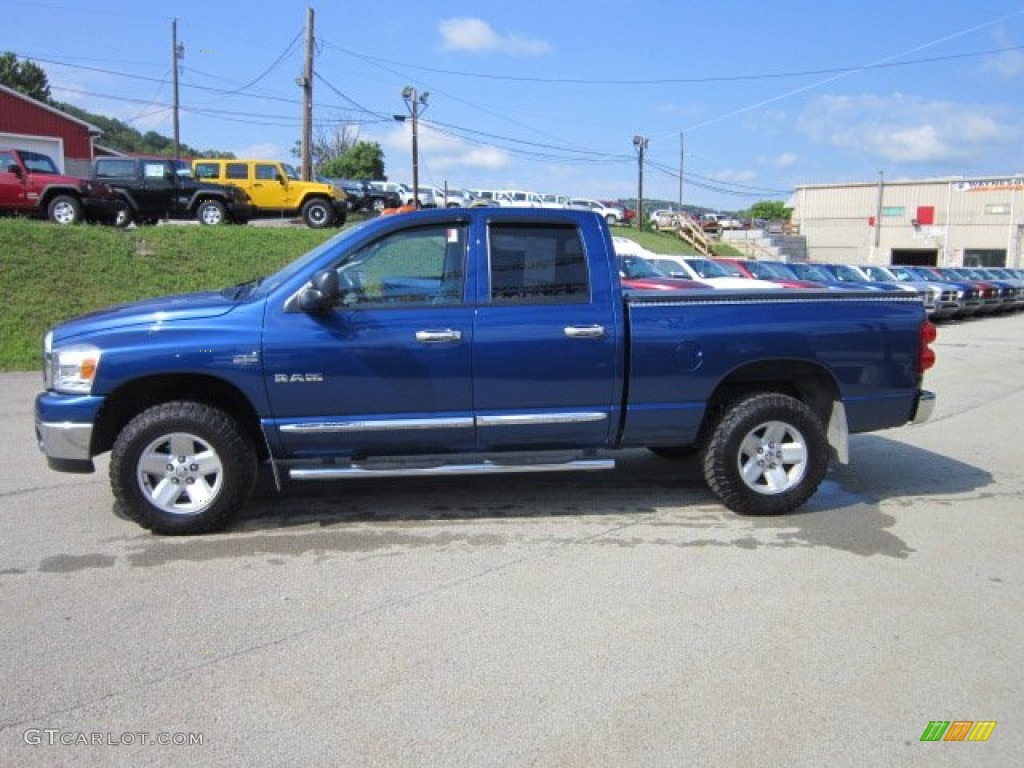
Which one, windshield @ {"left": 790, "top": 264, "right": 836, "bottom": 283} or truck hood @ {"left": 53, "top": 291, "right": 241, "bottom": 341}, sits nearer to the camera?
truck hood @ {"left": 53, "top": 291, "right": 241, "bottom": 341}

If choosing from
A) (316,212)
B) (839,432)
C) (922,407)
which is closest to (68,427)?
(839,432)

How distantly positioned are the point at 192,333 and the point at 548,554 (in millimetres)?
2406

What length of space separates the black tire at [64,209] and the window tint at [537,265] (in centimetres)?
1552

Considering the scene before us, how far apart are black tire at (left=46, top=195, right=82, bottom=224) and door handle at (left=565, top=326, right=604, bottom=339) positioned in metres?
16.0

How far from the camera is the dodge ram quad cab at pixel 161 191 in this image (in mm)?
20031

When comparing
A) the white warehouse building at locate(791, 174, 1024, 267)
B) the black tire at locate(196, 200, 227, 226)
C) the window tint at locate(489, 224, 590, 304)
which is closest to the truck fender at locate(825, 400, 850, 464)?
the window tint at locate(489, 224, 590, 304)

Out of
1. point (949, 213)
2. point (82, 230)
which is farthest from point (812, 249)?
point (82, 230)

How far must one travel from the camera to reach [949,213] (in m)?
58.6

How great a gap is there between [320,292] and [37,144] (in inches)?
1480

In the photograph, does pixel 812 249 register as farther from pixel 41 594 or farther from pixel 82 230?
pixel 41 594

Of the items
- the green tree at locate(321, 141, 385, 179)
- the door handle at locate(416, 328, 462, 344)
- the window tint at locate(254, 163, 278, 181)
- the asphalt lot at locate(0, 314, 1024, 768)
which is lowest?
the asphalt lot at locate(0, 314, 1024, 768)

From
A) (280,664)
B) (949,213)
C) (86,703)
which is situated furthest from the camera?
(949,213)

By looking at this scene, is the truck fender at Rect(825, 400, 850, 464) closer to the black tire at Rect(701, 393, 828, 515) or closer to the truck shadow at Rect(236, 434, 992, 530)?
the black tire at Rect(701, 393, 828, 515)

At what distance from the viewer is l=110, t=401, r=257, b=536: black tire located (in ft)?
16.1
